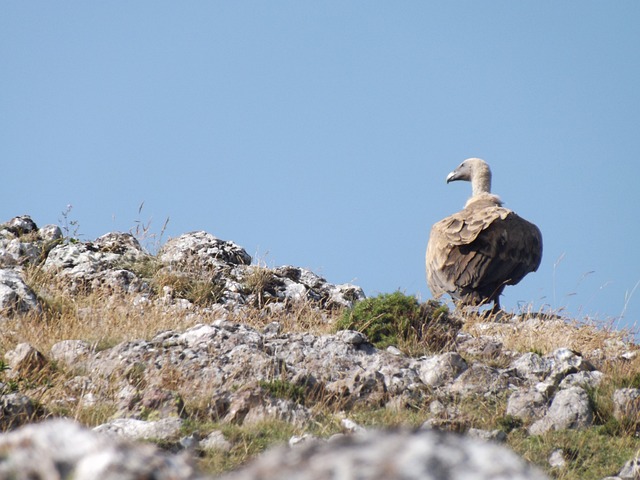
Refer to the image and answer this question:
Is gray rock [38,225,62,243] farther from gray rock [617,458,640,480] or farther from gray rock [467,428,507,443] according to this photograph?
gray rock [617,458,640,480]

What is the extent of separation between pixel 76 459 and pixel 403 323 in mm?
8809

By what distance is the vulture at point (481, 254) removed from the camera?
14539 mm

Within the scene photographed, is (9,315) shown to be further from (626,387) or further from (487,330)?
(626,387)

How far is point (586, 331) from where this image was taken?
11.7 m

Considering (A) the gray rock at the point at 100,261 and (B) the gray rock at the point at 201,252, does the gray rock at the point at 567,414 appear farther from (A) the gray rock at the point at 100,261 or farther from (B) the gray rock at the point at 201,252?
(B) the gray rock at the point at 201,252

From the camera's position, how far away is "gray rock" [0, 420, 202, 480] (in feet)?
5.40

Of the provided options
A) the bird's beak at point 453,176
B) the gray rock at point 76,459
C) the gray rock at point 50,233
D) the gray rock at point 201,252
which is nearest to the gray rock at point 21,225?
the gray rock at point 50,233

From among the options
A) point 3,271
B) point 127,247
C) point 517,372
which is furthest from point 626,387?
point 127,247

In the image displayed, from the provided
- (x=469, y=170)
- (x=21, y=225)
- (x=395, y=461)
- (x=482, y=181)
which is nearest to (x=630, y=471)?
(x=395, y=461)

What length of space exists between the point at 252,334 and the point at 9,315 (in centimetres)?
309

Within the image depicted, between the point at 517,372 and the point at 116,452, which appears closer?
the point at 116,452

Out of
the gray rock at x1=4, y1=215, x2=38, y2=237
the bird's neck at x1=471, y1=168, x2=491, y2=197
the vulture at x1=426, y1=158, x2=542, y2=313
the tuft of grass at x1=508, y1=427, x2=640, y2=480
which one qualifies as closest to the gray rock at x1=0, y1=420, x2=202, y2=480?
the tuft of grass at x1=508, y1=427, x2=640, y2=480

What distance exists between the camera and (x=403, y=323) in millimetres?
10391

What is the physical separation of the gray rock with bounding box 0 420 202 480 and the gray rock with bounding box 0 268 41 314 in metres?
8.98
